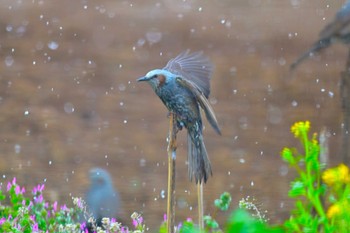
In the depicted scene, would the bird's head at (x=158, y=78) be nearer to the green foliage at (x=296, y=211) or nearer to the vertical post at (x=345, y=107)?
the green foliage at (x=296, y=211)

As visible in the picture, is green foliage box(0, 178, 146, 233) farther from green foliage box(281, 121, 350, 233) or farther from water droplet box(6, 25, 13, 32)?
water droplet box(6, 25, 13, 32)

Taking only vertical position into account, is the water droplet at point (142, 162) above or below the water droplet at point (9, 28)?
below

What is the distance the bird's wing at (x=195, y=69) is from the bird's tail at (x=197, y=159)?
343 mm

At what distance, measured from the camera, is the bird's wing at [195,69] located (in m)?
3.14

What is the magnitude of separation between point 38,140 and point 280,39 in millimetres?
2203

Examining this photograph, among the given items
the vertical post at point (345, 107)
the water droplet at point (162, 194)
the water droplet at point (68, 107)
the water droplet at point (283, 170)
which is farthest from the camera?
the water droplet at point (68, 107)

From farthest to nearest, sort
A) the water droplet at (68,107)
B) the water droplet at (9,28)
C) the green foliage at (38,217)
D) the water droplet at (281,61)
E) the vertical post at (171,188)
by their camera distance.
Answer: the water droplet at (9,28)
the water droplet at (281,61)
the water droplet at (68,107)
the green foliage at (38,217)
the vertical post at (171,188)

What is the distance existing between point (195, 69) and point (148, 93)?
419 cm

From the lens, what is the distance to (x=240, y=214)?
134 cm

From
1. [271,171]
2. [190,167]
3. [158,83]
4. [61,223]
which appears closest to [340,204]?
[190,167]

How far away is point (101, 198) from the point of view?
18.0 feet

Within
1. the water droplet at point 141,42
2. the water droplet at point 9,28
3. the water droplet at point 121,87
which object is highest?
the water droplet at point 9,28

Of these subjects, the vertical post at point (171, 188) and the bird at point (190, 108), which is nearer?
the vertical post at point (171, 188)

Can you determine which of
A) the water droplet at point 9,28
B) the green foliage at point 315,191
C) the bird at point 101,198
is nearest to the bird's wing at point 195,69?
the green foliage at point 315,191
